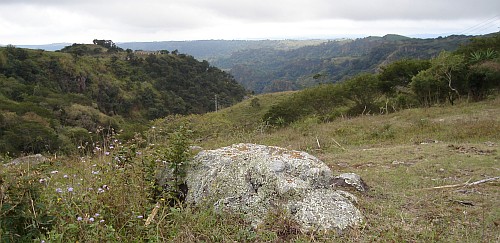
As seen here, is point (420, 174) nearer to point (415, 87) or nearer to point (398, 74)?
point (415, 87)

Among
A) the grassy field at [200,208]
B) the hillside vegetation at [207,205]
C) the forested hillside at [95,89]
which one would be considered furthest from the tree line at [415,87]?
the forested hillside at [95,89]

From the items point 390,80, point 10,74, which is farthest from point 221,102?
point 390,80

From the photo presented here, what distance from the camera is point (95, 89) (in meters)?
66.6

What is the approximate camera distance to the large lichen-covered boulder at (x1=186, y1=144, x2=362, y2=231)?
350 cm

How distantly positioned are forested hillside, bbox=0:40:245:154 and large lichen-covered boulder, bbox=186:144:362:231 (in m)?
26.3

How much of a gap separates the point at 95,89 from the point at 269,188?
69754 mm

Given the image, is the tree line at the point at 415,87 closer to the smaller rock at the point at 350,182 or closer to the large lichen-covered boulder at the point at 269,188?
the smaller rock at the point at 350,182

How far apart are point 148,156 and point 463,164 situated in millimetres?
5141

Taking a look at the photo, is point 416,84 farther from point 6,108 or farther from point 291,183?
point 6,108

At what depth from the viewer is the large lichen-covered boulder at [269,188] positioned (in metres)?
3.50

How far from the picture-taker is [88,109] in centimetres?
5194

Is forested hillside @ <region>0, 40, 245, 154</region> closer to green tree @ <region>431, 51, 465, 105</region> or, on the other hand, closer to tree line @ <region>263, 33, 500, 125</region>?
tree line @ <region>263, 33, 500, 125</region>

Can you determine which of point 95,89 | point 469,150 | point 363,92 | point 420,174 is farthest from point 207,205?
point 95,89

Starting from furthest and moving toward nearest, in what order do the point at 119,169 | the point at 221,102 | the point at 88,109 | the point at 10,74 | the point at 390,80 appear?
the point at 221,102 → the point at 10,74 → the point at 88,109 → the point at 390,80 → the point at 119,169
